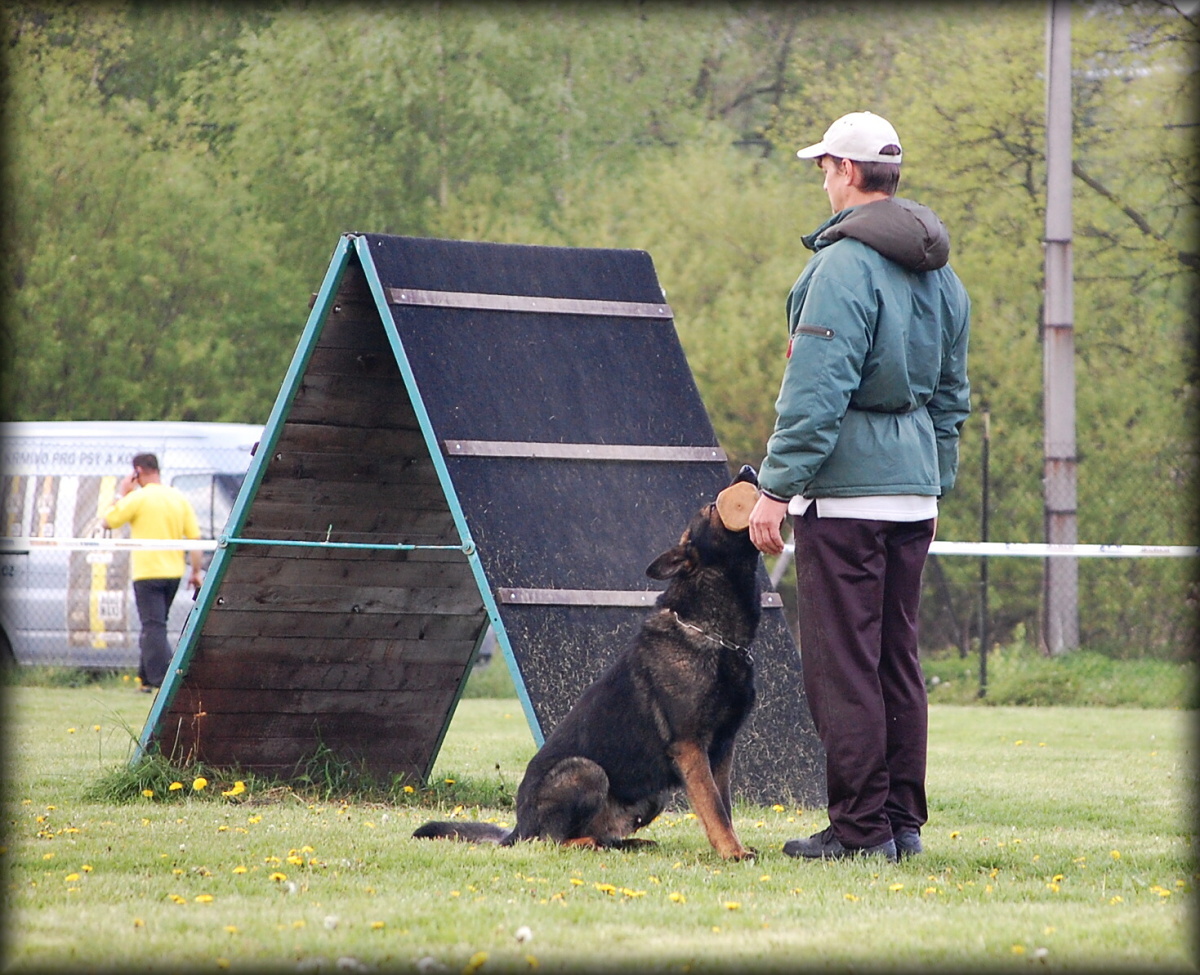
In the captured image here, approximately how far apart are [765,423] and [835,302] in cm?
1390

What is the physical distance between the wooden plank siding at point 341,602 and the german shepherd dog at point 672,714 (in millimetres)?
1662

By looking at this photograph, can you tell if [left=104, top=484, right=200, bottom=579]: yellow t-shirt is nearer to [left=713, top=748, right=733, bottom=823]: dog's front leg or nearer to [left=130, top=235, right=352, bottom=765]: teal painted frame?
[left=130, top=235, right=352, bottom=765]: teal painted frame

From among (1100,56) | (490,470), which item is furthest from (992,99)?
(490,470)

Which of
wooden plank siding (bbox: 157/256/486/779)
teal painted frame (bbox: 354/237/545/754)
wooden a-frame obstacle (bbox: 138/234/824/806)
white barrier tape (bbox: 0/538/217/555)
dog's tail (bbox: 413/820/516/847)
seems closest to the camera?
dog's tail (bbox: 413/820/516/847)

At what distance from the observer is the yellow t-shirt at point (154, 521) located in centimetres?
1230

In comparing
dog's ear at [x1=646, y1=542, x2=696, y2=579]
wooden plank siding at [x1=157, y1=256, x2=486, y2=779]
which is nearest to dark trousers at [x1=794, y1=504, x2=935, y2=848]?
dog's ear at [x1=646, y1=542, x2=696, y2=579]

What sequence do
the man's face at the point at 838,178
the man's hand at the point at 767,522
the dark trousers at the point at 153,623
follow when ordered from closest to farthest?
the man's hand at the point at 767,522, the man's face at the point at 838,178, the dark trousers at the point at 153,623

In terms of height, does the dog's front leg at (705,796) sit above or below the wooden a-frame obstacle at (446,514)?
below

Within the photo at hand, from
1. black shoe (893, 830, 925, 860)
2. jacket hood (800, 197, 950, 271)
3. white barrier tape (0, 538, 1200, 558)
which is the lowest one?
black shoe (893, 830, 925, 860)

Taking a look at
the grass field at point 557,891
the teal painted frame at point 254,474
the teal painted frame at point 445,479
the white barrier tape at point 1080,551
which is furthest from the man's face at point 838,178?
the white barrier tape at point 1080,551

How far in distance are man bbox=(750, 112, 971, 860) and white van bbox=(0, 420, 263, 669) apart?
9.62 m

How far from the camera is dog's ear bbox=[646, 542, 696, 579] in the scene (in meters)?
4.91

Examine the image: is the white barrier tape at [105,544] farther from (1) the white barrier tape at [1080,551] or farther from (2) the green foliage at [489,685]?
(1) the white barrier tape at [1080,551]

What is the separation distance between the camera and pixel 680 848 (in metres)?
5.03
